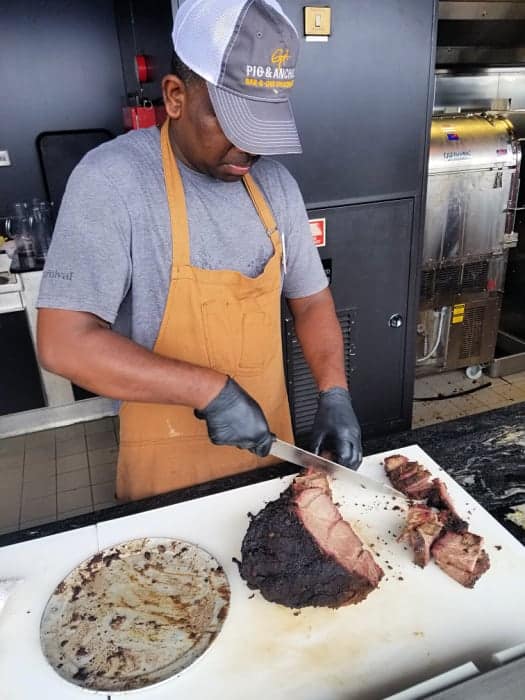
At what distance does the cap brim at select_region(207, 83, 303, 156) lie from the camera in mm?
1144

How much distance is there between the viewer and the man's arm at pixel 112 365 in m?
1.22

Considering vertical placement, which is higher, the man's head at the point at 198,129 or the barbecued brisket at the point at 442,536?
the man's head at the point at 198,129

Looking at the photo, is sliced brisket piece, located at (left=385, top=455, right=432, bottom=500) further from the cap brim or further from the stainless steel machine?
the stainless steel machine

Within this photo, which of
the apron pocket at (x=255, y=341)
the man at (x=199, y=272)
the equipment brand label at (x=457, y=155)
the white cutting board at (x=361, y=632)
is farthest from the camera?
the equipment brand label at (x=457, y=155)

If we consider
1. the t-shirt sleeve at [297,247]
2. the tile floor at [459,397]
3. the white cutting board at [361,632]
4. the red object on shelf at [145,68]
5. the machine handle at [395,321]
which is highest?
the red object on shelf at [145,68]

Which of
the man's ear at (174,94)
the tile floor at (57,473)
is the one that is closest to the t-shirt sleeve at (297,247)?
the man's ear at (174,94)

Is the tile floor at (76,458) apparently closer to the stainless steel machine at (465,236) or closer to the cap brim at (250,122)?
the stainless steel machine at (465,236)

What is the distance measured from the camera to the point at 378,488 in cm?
133

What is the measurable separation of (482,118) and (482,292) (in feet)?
3.95

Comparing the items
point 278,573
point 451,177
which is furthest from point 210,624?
point 451,177

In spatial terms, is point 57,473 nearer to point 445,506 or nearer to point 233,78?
point 445,506

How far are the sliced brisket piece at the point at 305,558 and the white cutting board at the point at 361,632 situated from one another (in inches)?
1.2

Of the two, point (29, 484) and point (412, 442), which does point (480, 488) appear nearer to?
point (412, 442)

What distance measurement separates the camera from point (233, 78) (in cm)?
112
